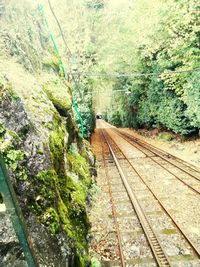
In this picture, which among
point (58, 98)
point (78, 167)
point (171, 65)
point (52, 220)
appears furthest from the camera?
point (171, 65)

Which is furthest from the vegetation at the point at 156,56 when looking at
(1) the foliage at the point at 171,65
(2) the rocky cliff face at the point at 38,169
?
(2) the rocky cliff face at the point at 38,169

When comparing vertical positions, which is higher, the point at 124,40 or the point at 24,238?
the point at 124,40

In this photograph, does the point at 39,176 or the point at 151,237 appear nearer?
the point at 39,176

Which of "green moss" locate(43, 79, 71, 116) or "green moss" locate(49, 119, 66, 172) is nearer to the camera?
"green moss" locate(49, 119, 66, 172)

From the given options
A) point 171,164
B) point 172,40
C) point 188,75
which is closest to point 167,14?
point 172,40

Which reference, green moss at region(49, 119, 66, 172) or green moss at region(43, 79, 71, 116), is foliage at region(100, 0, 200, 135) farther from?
green moss at region(49, 119, 66, 172)

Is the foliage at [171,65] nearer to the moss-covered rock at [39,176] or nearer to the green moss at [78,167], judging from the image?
the green moss at [78,167]

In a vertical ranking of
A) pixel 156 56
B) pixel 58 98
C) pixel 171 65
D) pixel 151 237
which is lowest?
pixel 151 237

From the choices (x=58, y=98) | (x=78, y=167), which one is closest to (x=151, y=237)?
(x=78, y=167)

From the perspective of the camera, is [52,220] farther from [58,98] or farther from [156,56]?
[156,56]

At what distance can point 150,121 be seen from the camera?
106 ft

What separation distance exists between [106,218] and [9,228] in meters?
6.21

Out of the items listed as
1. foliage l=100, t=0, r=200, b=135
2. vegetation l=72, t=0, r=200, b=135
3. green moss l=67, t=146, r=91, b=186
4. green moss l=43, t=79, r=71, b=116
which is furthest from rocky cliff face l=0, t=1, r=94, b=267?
foliage l=100, t=0, r=200, b=135

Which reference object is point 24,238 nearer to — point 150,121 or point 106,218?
point 106,218
